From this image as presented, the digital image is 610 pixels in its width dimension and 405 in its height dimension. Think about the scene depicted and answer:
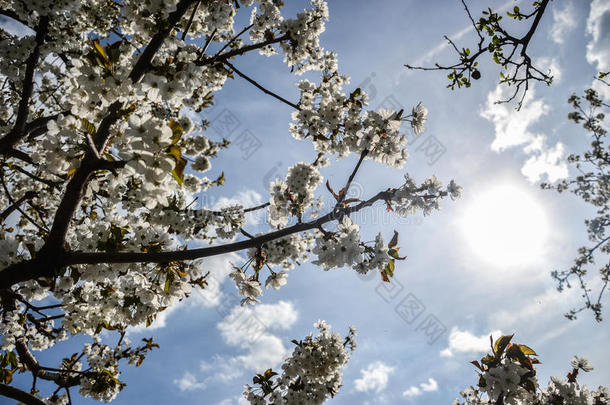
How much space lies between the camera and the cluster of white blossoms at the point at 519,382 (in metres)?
3.77

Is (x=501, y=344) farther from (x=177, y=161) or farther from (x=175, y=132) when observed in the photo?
(x=175, y=132)

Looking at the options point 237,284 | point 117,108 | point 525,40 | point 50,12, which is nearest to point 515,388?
point 237,284

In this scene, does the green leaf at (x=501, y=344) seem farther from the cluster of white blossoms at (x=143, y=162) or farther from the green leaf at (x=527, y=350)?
the cluster of white blossoms at (x=143, y=162)

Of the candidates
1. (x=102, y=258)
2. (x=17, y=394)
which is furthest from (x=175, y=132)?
(x=17, y=394)

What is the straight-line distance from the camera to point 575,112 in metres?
12.7

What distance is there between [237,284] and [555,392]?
191 inches

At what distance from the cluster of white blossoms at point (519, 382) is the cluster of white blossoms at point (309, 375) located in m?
2.31

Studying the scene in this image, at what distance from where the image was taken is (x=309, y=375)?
5453 mm

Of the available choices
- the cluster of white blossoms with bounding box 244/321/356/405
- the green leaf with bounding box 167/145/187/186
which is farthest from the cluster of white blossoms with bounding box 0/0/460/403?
the cluster of white blossoms with bounding box 244/321/356/405

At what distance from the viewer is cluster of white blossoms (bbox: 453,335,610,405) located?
3770mm

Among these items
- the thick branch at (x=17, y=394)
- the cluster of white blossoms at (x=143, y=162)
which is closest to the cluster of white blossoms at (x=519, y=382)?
the cluster of white blossoms at (x=143, y=162)

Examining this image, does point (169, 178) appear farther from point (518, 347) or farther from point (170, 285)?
point (518, 347)

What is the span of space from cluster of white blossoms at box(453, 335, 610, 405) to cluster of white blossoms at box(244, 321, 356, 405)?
2310 mm

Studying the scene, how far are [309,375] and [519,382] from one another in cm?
320
